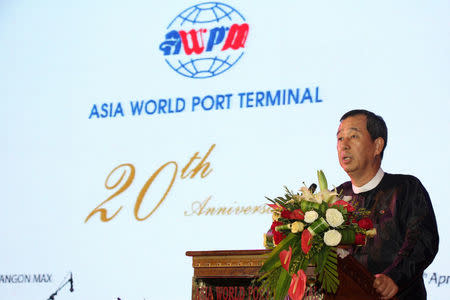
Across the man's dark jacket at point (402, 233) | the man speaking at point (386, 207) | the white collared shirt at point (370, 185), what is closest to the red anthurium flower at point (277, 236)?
the man speaking at point (386, 207)

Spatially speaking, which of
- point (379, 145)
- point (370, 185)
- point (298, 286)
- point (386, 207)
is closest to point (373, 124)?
point (379, 145)

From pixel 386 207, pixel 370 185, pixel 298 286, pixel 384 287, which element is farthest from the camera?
pixel 370 185

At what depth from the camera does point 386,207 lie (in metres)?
4.73

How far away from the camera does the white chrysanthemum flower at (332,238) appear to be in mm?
3201

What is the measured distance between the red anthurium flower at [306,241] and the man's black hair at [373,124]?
1.97m

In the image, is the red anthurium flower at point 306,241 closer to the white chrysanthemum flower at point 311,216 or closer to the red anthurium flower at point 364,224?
the white chrysanthemum flower at point 311,216

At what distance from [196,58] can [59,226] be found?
5.84 feet

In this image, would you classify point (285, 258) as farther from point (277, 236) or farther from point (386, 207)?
point (386, 207)

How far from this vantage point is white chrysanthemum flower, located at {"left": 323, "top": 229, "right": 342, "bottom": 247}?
3.20m

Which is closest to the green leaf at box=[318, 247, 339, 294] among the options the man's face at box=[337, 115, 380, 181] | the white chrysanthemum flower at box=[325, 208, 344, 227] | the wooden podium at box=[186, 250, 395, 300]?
the white chrysanthemum flower at box=[325, 208, 344, 227]

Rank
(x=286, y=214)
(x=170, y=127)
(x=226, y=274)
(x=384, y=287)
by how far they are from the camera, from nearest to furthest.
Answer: (x=286, y=214) < (x=384, y=287) < (x=226, y=274) < (x=170, y=127)

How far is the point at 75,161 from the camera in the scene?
6277mm

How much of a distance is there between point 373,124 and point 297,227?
6.61 feet

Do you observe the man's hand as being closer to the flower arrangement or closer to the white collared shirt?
the flower arrangement
